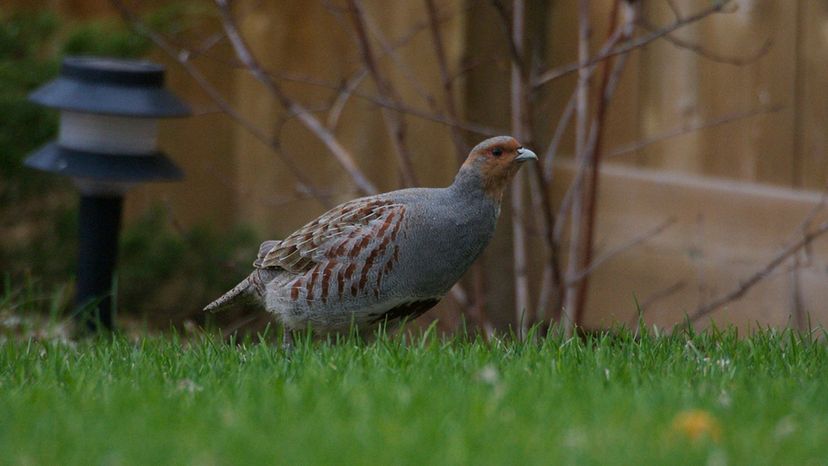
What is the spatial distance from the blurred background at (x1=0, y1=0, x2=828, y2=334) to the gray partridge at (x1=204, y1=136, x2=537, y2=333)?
0.59 m

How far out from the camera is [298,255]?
4680 mm

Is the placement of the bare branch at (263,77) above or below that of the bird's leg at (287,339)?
above

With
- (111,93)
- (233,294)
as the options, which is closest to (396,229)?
(233,294)

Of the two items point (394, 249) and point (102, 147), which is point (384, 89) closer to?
point (102, 147)

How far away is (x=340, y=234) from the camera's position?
15.0 ft

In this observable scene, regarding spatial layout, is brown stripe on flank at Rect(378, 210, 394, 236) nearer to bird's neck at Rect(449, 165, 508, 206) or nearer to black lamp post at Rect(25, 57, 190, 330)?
bird's neck at Rect(449, 165, 508, 206)

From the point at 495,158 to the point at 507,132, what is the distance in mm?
2777

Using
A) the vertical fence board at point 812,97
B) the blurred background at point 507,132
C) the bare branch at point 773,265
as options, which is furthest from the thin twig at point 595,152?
the vertical fence board at point 812,97

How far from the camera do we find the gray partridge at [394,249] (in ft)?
Result: 14.6

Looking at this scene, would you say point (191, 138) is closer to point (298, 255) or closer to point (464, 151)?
point (464, 151)

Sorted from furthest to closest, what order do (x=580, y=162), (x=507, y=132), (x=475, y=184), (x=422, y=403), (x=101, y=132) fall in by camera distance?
1. (x=507, y=132)
2. (x=580, y=162)
3. (x=101, y=132)
4. (x=475, y=184)
5. (x=422, y=403)

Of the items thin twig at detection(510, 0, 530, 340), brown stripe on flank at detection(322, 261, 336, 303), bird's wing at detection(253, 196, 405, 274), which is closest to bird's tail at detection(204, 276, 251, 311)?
bird's wing at detection(253, 196, 405, 274)

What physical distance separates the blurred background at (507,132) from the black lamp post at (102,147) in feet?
0.82

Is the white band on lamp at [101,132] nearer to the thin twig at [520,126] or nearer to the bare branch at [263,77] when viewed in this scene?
the bare branch at [263,77]
